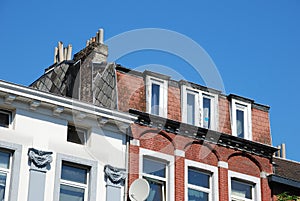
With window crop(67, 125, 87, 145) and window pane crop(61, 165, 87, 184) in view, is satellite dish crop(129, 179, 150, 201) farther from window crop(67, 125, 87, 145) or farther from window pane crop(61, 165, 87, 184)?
window crop(67, 125, 87, 145)

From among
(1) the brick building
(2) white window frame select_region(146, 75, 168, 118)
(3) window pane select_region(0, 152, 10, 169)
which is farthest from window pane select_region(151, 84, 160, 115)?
(3) window pane select_region(0, 152, 10, 169)

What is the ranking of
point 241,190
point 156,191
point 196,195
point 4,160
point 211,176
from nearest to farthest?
point 4,160, point 156,191, point 196,195, point 211,176, point 241,190

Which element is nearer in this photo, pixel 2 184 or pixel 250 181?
pixel 2 184

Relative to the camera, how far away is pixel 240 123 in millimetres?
31375

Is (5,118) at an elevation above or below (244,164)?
below

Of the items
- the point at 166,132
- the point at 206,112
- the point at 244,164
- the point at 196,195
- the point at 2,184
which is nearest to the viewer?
the point at 2,184

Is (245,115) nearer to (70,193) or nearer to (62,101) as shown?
(62,101)

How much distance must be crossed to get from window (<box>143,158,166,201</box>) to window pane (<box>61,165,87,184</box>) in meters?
2.24

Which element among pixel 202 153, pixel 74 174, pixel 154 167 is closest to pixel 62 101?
pixel 74 174

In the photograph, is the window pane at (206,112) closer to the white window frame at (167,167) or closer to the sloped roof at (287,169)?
the white window frame at (167,167)

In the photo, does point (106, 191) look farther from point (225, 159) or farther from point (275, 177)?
point (275, 177)

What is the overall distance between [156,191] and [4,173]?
550 centimetres

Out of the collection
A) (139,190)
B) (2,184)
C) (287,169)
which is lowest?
(2,184)

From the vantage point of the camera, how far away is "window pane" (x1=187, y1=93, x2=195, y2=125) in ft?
98.2
